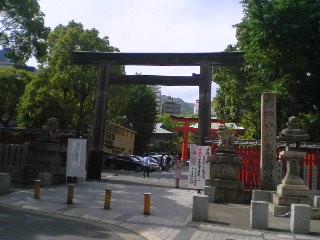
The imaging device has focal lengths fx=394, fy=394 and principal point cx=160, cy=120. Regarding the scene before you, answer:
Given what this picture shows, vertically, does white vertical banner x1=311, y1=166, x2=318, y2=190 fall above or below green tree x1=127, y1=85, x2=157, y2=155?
below

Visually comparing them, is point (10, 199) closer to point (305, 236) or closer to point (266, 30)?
point (305, 236)

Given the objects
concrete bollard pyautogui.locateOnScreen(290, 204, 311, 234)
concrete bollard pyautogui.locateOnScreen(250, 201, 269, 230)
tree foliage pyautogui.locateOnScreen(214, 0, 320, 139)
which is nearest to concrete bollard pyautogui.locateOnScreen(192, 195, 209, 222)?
concrete bollard pyautogui.locateOnScreen(250, 201, 269, 230)

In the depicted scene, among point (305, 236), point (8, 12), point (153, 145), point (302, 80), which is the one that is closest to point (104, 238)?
point (305, 236)

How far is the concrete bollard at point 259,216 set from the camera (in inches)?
412

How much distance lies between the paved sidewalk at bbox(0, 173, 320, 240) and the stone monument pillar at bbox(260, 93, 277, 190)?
1.40m

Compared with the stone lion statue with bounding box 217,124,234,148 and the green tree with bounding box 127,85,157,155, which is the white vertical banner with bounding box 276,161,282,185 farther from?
the green tree with bounding box 127,85,157,155

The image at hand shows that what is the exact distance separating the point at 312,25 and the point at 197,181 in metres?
8.95


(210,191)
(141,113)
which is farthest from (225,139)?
(141,113)

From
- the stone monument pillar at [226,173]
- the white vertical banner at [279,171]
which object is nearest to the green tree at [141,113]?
the stone monument pillar at [226,173]

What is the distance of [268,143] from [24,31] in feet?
46.5

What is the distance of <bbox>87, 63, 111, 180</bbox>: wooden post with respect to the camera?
2267cm

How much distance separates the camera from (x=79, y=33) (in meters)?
33.0

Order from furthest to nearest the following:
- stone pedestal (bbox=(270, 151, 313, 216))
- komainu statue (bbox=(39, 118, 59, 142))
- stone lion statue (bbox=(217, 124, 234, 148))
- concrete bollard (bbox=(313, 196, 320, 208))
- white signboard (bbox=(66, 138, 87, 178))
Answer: komainu statue (bbox=(39, 118, 59, 142)), white signboard (bbox=(66, 138, 87, 178)), stone lion statue (bbox=(217, 124, 234, 148)), concrete bollard (bbox=(313, 196, 320, 208)), stone pedestal (bbox=(270, 151, 313, 216))

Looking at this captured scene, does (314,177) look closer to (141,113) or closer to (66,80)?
(66,80)
